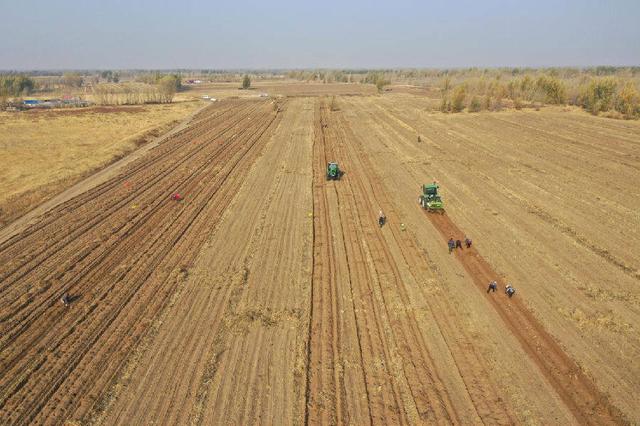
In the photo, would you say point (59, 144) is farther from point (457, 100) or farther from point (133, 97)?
point (457, 100)

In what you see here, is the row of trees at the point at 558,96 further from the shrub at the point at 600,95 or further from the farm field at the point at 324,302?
the farm field at the point at 324,302

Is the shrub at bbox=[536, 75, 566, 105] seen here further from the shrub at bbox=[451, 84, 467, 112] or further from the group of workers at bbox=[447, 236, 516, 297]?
the group of workers at bbox=[447, 236, 516, 297]

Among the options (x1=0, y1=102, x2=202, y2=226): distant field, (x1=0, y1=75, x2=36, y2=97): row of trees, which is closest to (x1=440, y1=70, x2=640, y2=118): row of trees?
(x1=0, y1=102, x2=202, y2=226): distant field

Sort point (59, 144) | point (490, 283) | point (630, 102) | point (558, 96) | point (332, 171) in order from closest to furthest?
1. point (490, 283)
2. point (332, 171)
3. point (59, 144)
4. point (630, 102)
5. point (558, 96)

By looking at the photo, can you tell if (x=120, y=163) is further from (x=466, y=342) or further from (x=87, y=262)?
(x=466, y=342)

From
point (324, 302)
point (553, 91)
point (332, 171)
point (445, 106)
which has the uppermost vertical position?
point (553, 91)

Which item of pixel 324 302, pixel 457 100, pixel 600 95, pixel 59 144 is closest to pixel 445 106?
pixel 457 100
